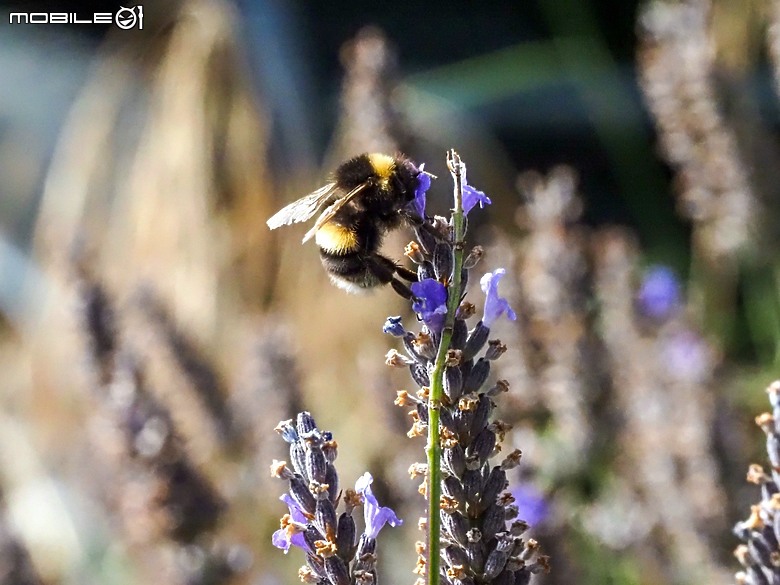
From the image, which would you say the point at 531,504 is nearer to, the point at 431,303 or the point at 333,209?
the point at 333,209

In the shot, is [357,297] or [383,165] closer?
[383,165]

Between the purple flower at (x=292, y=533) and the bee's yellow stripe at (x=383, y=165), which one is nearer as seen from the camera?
the purple flower at (x=292, y=533)

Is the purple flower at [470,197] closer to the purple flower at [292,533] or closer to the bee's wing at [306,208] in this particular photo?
the purple flower at [292,533]

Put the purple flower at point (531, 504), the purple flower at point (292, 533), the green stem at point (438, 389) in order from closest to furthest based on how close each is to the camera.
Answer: the green stem at point (438, 389)
the purple flower at point (292, 533)
the purple flower at point (531, 504)

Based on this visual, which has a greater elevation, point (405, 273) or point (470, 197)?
point (405, 273)

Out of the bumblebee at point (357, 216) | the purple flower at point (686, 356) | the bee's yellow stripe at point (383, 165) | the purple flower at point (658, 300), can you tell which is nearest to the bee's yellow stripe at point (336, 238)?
the bumblebee at point (357, 216)

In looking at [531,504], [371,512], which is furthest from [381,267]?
[531,504]

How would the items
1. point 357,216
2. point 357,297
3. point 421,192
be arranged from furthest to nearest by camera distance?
point 357,297 → point 357,216 → point 421,192
